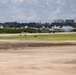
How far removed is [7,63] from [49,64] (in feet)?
11.6

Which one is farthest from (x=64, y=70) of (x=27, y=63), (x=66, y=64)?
(x=27, y=63)

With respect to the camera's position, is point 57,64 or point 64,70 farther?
point 57,64

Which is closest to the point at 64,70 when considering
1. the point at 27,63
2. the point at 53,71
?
the point at 53,71

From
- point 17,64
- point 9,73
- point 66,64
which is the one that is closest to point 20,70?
point 9,73

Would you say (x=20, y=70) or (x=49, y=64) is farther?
(x=49, y=64)

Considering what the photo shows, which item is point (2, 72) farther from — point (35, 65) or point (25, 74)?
point (35, 65)

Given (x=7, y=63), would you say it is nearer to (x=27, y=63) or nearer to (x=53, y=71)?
(x=27, y=63)

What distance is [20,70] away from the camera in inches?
912

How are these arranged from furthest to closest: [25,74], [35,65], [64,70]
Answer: [35,65] → [64,70] → [25,74]

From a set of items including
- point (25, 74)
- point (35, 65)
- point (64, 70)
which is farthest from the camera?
point (35, 65)

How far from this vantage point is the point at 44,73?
72.0 ft

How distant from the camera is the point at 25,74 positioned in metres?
21.5

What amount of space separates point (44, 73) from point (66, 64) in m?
4.38

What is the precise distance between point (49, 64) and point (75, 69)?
10.4ft
